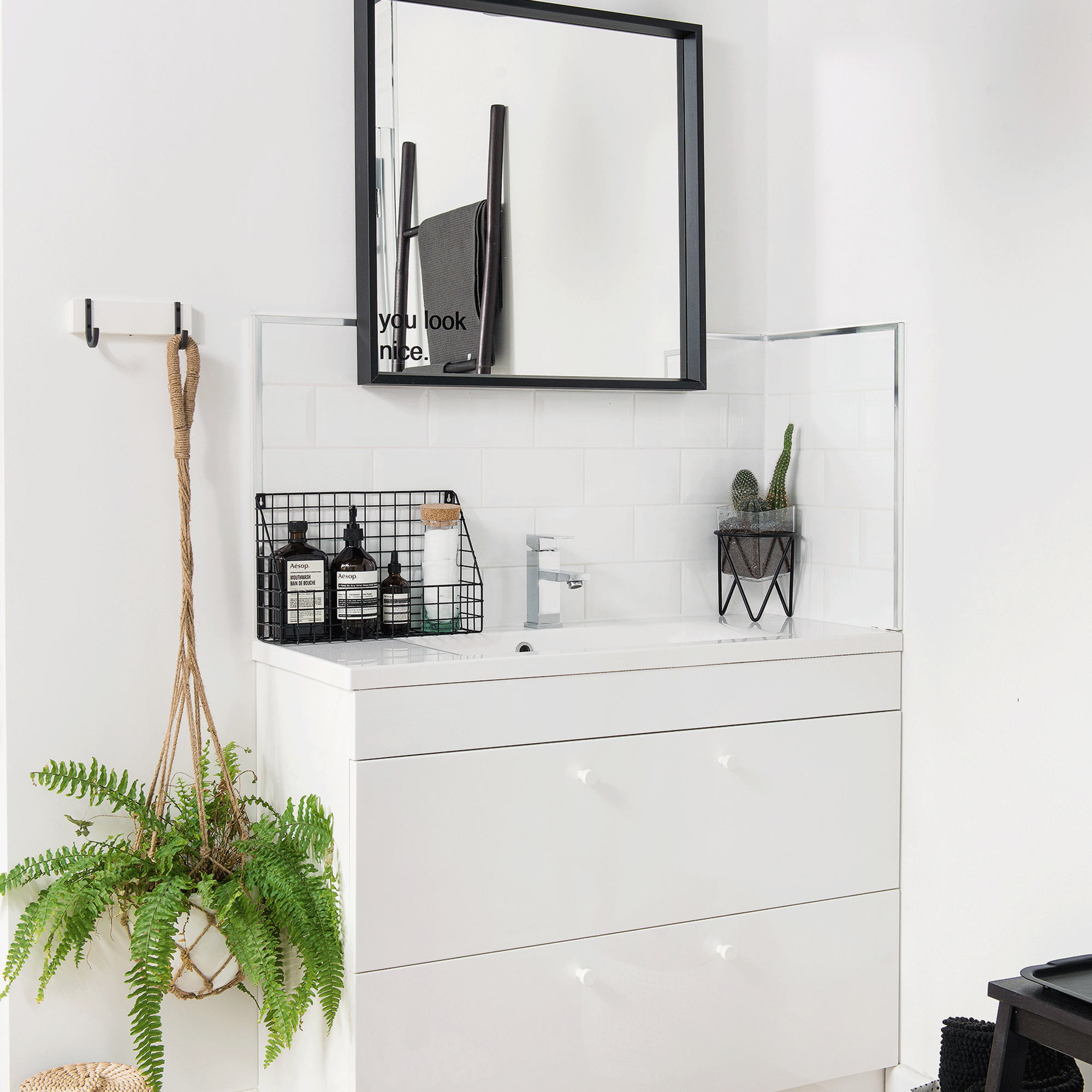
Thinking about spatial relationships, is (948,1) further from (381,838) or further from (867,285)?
(381,838)

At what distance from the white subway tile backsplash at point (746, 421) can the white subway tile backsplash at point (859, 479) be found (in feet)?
0.64

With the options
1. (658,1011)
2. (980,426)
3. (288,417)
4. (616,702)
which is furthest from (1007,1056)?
(288,417)

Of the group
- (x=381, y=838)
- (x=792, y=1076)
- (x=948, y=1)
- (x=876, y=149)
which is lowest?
(x=792, y=1076)

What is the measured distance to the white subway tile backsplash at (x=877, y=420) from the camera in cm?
202

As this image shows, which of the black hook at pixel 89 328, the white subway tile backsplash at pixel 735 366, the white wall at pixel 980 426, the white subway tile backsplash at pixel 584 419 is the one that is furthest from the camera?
the white subway tile backsplash at pixel 735 366

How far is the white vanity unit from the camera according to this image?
1.64 meters

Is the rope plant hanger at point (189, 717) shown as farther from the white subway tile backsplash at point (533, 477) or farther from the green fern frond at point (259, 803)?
the white subway tile backsplash at point (533, 477)

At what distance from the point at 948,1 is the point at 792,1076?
170 centimetres

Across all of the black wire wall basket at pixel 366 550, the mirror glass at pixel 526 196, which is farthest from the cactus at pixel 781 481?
the black wire wall basket at pixel 366 550

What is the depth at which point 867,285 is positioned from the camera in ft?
6.77

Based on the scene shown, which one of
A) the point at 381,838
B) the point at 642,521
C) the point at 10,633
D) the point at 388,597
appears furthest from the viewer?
the point at 642,521

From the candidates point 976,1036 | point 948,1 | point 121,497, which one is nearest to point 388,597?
point 121,497

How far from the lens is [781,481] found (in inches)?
87.1

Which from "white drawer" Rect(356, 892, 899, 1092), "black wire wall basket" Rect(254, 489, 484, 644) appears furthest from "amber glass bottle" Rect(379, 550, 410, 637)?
"white drawer" Rect(356, 892, 899, 1092)
